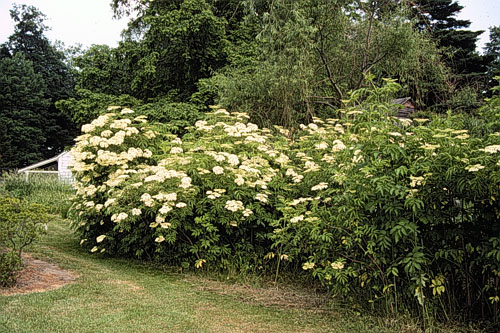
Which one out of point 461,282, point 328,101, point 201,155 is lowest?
point 461,282

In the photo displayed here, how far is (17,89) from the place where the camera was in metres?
36.2

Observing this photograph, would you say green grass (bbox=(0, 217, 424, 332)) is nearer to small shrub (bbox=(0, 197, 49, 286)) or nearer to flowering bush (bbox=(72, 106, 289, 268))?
small shrub (bbox=(0, 197, 49, 286))

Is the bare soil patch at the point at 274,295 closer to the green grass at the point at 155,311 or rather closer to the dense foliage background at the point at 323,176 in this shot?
the green grass at the point at 155,311

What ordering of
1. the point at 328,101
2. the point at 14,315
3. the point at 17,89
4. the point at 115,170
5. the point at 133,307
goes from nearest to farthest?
the point at 14,315 < the point at 133,307 < the point at 115,170 < the point at 328,101 < the point at 17,89

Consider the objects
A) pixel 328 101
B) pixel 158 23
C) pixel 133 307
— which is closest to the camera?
pixel 133 307

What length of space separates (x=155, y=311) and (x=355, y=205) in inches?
91.0

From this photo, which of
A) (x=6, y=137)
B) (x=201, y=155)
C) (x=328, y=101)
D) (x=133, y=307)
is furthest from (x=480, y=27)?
(x=6, y=137)

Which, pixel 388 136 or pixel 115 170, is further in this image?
pixel 115 170

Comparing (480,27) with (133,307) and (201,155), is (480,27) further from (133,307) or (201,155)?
(133,307)

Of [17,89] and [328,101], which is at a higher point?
[17,89]

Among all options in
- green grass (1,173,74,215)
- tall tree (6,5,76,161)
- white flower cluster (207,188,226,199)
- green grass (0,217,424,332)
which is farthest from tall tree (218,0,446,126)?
tall tree (6,5,76,161)

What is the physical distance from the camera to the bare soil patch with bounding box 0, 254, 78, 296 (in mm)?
4820

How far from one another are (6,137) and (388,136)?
35.5 m

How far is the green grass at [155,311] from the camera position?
3863 millimetres
